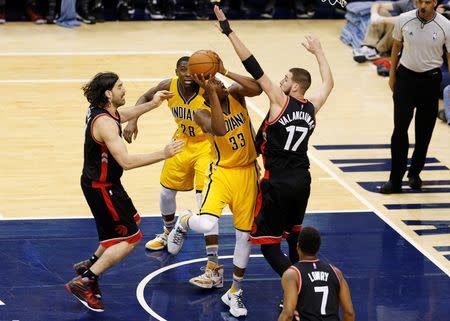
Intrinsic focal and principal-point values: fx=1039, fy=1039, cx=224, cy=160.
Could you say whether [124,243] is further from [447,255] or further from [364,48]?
[364,48]

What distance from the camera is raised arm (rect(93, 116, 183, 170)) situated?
819 cm

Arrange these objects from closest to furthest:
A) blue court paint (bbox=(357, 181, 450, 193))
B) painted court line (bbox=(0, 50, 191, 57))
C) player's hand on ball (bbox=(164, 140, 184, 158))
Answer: player's hand on ball (bbox=(164, 140, 184, 158)), blue court paint (bbox=(357, 181, 450, 193)), painted court line (bbox=(0, 50, 191, 57))

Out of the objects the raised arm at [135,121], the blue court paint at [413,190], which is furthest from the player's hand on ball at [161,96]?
the blue court paint at [413,190]

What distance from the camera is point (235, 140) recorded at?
344 inches

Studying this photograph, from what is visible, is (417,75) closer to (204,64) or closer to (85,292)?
(204,64)

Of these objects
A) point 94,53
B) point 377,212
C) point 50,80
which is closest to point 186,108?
point 377,212

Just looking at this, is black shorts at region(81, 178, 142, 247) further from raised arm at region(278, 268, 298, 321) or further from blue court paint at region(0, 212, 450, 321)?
raised arm at region(278, 268, 298, 321)

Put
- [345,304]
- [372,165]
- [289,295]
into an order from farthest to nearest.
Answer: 1. [372,165]
2. [345,304]
3. [289,295]

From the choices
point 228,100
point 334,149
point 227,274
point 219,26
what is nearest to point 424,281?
point 227,274

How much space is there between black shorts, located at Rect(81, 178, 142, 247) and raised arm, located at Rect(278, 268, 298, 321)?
207 cm

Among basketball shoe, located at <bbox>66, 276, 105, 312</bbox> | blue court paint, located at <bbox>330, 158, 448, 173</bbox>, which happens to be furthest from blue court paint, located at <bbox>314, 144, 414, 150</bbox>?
basketball shoe, located at <bbox>66, 276, 105, 312</bbox>

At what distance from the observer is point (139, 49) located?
18969 mm

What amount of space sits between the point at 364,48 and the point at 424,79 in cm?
684

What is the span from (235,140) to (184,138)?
1.24 metres
